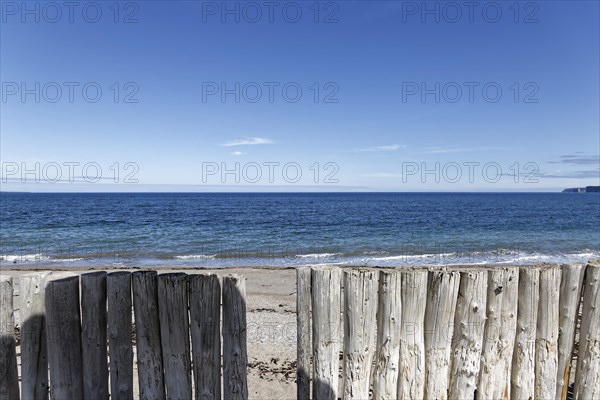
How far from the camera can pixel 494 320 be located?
3.07m

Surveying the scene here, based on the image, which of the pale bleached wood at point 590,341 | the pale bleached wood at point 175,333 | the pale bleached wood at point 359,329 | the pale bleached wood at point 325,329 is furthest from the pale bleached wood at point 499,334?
the pale bleached wood at point 175,333

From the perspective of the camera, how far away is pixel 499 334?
311cm

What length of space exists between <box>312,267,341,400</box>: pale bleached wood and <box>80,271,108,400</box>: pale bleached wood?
1.78 m

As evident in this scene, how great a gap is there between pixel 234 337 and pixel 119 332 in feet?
3.18

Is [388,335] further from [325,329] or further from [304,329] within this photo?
[304,329]

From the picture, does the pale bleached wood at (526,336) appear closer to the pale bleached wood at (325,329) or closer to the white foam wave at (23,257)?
the pale bleached wood at (325,329)

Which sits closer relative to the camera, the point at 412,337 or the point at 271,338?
the point at 412,337

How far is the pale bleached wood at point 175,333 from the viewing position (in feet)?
9.23

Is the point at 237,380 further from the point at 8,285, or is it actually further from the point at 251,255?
the point at 251,255

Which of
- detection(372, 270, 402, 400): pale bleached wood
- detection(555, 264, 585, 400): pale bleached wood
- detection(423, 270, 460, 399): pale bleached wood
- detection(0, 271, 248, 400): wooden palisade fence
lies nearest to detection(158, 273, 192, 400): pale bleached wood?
detection(0, 271, 248, 400): wooden palisade fence

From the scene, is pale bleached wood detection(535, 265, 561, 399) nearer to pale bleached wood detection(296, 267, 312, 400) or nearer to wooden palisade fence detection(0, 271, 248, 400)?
pale bleached wood detection(296, 267, 312, 400)

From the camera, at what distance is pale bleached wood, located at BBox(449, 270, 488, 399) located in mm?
2975

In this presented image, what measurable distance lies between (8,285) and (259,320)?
5.51m

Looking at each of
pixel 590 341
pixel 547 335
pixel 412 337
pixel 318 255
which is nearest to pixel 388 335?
pixel 412 337
